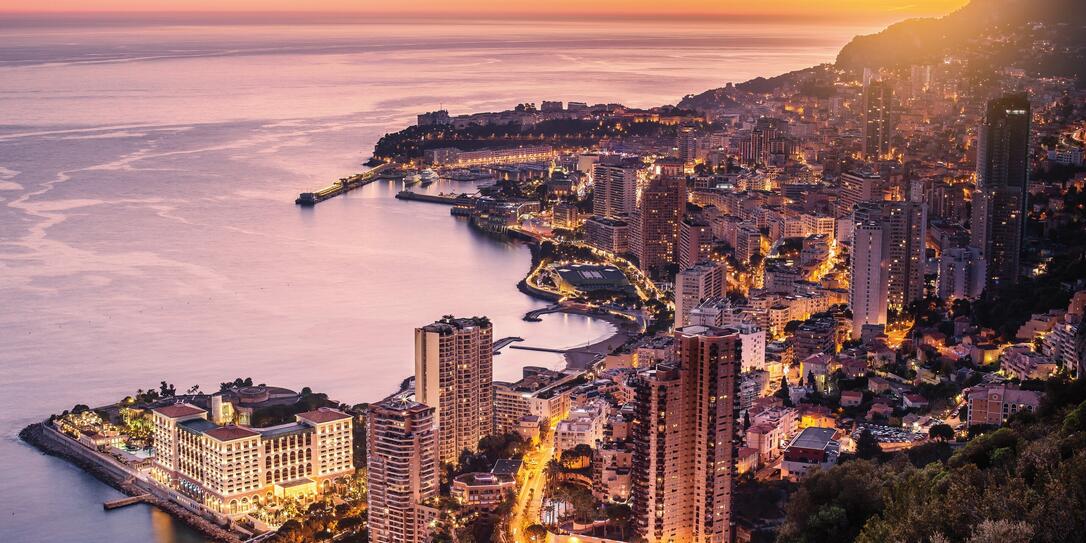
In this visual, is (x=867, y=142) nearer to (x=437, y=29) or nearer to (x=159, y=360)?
(x=159, y=360)

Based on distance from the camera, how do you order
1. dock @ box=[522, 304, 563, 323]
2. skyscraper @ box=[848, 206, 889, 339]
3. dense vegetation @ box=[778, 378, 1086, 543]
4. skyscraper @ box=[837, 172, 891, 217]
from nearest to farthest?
dense vegetation @ box=[778, 378, 1086, 543] < skyscraper @ box=[848, 206, 889, 339] < dock @ box=[522, 304, 563, 323] < skyscraper @ box=[837, 172, 891, 217]

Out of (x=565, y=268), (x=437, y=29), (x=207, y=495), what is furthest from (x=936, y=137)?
→ (x=437, y=29)

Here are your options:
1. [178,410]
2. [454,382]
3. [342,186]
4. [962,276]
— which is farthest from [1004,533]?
[342,186]

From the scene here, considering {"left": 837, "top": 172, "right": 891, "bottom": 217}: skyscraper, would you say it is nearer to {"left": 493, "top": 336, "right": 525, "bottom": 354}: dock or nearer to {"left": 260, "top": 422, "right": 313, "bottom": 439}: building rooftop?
{"left": 493, "top": 336, "right": 525, "bottom": 354}: dock

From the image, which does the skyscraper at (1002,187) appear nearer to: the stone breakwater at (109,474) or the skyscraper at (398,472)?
the skyscraper at (398,472)

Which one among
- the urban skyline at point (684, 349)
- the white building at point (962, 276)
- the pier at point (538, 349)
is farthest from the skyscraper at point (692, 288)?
the white building at point (962, 276)

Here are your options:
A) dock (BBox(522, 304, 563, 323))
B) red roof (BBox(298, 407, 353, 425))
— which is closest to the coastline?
dock (BBox(522, 304, 563, 323))

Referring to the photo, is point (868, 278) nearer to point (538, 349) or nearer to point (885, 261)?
point (885, 261)
